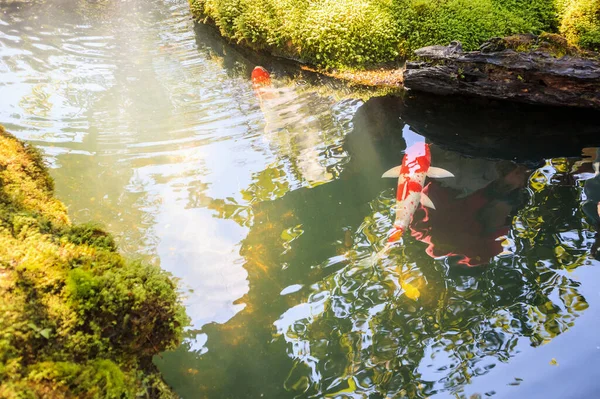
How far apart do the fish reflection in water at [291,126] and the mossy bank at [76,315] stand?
2.83m

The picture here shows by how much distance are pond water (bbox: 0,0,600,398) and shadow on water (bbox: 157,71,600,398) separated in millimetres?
16

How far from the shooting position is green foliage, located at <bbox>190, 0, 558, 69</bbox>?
22.4ft

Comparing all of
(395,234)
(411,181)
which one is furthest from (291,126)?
(395,234)

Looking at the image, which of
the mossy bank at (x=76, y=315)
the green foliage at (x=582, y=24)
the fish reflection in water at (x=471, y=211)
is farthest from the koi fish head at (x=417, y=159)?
the mossy bank at (x=76, y=315)

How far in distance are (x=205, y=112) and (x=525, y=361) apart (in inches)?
212

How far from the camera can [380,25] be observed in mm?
7246

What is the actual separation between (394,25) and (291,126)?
252 cm

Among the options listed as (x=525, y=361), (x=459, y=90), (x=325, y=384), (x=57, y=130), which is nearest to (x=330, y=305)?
(x=325, y=384)

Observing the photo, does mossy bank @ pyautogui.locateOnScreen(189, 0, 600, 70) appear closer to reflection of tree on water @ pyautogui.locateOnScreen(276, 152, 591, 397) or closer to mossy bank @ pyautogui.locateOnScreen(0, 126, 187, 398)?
reflection of tree on water @ pyautogui.locateOnScreen(276, 152, 591, 397)

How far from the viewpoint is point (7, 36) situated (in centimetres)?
1001

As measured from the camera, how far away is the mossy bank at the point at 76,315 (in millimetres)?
2107

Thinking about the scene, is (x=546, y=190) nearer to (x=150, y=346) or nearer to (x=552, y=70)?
(x=552, y=70)

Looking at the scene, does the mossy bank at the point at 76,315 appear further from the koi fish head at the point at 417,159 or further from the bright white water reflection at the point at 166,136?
the koi fish head at the point at 417,159

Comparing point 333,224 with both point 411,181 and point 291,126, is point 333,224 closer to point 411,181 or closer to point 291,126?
point 411,181
